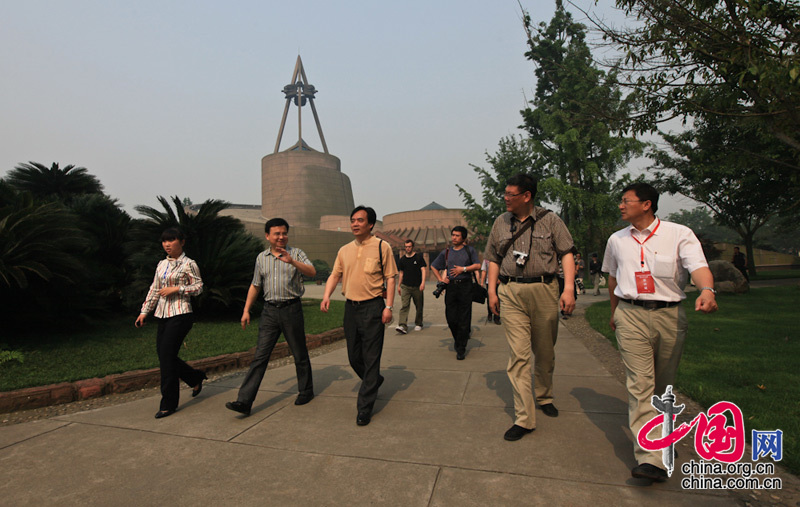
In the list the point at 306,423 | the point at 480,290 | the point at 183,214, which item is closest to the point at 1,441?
the point at 306,423

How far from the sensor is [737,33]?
16.2ft

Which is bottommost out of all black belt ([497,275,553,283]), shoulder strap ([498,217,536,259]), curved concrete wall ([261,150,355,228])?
black belt ([497,275,553,283])

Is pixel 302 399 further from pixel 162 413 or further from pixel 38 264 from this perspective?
pixel 38 264

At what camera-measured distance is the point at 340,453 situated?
3.22 meters

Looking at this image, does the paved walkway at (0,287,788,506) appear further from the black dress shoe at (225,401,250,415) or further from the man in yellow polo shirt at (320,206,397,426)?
the man in yellow polo shirt at (320,206,397,426)

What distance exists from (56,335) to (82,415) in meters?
3.73

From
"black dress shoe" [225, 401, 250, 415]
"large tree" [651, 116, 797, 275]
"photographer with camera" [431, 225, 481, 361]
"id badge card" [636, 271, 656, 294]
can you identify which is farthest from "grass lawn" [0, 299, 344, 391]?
"large tree" [651, 116, 797, 275]

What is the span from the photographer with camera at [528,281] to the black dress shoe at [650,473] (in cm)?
84

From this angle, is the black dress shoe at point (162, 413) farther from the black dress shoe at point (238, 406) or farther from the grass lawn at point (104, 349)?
the grass lawn at point (104, 349)

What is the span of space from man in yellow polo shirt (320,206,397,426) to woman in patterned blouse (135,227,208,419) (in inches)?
52.6

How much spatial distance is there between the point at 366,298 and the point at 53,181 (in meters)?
10.7

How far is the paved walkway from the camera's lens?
104 inches

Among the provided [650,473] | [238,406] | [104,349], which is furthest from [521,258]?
[104,349]

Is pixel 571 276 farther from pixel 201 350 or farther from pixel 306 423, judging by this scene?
pixel 201 350
